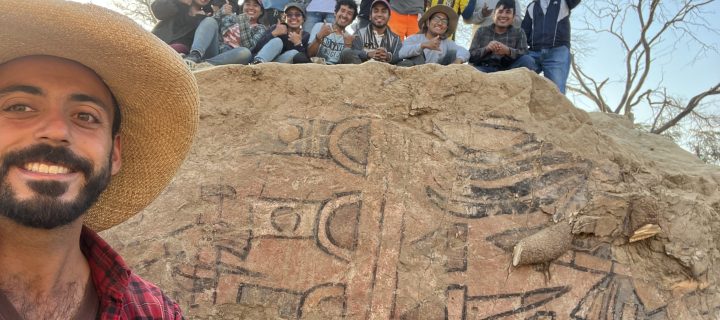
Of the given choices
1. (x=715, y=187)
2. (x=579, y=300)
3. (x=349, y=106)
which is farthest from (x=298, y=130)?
(x=715, y=187)

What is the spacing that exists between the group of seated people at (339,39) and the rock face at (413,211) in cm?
116

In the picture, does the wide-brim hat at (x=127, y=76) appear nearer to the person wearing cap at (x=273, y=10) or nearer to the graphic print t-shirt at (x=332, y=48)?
the graphic print t-shirt at (x=332, y=48)

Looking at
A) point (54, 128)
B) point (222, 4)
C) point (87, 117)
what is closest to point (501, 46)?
point (222, 4)

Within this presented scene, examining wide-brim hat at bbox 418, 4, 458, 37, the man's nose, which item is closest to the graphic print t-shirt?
wide-brim hat at bbox 418, 4, 458, 37

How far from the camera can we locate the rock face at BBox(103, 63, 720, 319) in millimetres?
2604

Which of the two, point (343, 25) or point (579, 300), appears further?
point (343, 25)

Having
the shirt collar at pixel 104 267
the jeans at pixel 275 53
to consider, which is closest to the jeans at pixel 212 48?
the jeans at pixel 275 53

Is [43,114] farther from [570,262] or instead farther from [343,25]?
[343,25]

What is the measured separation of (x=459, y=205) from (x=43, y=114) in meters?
1.86

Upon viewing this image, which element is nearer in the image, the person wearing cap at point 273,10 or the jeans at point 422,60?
the jeans at point 422,60

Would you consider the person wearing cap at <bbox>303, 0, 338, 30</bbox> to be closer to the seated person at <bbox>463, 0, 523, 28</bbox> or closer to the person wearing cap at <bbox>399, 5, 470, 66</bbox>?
the person wearing cap at <bbox>399, 5, 470, 66</bbox>

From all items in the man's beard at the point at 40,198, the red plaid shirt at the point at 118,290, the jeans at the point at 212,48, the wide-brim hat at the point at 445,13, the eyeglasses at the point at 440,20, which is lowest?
the red plaid shirt at the point at 118,290

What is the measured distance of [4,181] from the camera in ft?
4.48

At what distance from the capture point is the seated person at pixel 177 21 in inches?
172
